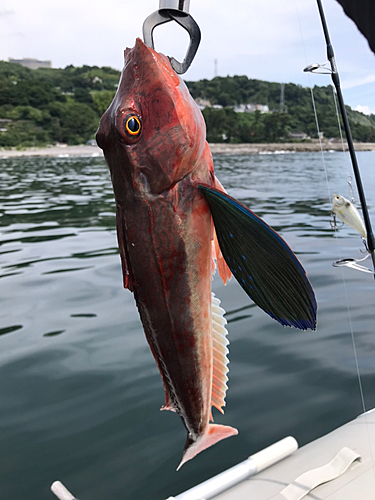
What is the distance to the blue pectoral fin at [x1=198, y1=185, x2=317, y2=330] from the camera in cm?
94

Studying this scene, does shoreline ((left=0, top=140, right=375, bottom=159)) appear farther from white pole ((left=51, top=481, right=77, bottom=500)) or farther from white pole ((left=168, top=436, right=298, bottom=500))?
white pole ((left=51, top=481, right=77, bottom=500))

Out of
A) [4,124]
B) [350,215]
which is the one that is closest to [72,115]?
→ [4,124]

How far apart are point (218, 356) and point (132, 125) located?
2.21 feet

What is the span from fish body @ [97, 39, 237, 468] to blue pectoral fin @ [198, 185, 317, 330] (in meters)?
0.07

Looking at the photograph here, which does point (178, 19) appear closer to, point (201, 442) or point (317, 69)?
point (201, 442)

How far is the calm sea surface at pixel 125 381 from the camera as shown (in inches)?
149

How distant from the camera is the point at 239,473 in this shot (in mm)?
2965

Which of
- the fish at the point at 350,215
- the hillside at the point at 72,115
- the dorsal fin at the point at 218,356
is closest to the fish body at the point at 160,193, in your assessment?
the dorsal fin at the point at 218,356

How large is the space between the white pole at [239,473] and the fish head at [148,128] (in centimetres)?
236

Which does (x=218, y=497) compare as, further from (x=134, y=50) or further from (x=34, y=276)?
(x=34, y=276)

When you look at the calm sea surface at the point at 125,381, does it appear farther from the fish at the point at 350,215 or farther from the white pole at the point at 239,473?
the white pole at the point at 239,473

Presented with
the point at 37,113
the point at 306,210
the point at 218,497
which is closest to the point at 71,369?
the point at 218,497

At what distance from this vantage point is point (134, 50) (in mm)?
1063

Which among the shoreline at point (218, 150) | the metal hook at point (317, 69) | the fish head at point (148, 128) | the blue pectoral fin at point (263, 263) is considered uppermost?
the shoreline at point (218, 150)
